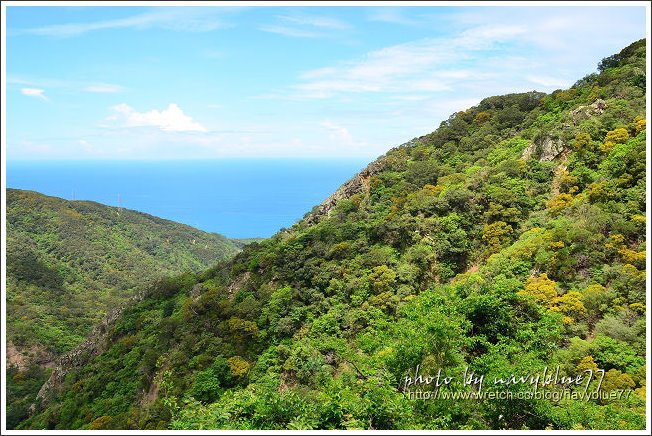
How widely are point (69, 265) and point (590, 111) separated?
195 ft

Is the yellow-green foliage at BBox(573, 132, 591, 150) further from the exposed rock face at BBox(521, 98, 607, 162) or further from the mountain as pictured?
the exposed rock face at BBox(521, 98, 607, 162)

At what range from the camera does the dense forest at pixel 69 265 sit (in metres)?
41.6

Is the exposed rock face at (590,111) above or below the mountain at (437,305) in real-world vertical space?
above

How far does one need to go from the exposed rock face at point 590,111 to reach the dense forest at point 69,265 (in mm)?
35749

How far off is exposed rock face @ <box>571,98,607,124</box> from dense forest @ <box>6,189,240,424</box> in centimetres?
3575

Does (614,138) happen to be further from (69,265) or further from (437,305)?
(69,265)

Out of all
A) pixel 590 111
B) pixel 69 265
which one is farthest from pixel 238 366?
pixel 69 265

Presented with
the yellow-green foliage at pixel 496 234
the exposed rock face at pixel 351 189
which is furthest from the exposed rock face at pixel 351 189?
the yellow-green foliage at pixel 496 234

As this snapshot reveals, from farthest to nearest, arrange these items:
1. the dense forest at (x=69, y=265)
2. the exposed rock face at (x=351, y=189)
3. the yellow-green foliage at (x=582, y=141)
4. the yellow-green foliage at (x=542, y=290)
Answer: the dense forest at (x=69, y=265), the exposed rock face at (x=351, y=189), the yellow-green foliage at (x=582, y=141), the yellow-green foliage at (x=542, y=290)

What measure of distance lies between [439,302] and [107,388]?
17.7 m

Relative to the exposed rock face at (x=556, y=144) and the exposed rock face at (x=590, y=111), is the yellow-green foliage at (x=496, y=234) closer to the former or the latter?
the exposed rock face at (x=556, y=144)

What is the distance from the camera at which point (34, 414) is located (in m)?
27.3

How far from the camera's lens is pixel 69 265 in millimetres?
59188

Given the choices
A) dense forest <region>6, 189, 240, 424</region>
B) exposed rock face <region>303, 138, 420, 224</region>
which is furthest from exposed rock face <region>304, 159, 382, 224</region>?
dense forest <region>6, 189, 240, 424</region>
